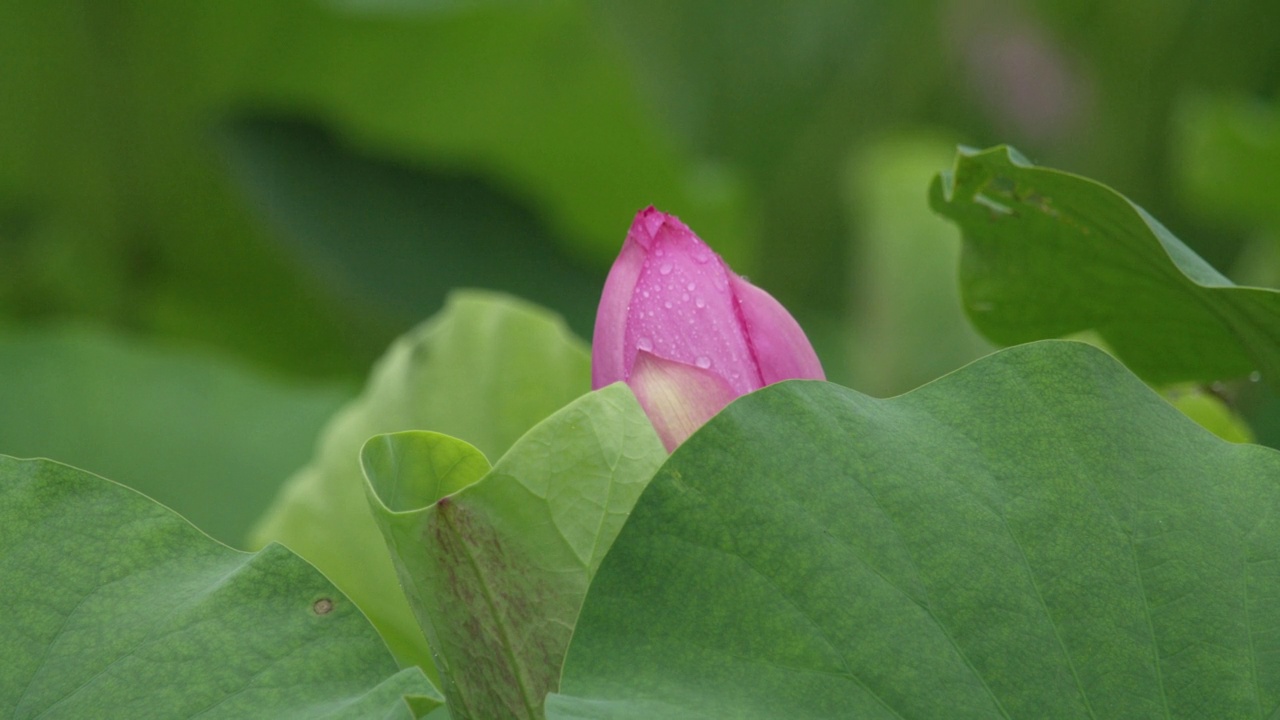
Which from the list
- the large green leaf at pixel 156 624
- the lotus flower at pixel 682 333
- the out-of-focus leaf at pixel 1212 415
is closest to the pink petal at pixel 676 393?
the lotus flower at pixel 682 333

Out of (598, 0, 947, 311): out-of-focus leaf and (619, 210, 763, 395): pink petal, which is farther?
(598, 0, 947, 311): out-of-focus leaf

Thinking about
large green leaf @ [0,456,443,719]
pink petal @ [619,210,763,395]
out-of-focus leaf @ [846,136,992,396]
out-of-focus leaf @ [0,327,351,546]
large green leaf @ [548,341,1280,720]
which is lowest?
out-of-focus leaf @ [0,327,351,546]

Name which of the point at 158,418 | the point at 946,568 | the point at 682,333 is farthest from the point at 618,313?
the point at 158,418

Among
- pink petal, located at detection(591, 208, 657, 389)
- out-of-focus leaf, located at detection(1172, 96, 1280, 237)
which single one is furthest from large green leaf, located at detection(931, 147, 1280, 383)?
out-of-focus leaf, located at detection(1172, 96, 1280, 237)

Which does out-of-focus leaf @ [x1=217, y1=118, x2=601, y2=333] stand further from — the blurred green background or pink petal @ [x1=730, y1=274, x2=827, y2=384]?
pink petal @ [x1=730, y1=274, x2=827, y2=384]

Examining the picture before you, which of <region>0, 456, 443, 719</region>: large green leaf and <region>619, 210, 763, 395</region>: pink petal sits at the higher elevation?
<region>619, 210, 763, 395</region>: pink petal

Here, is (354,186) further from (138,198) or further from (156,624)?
(156,624)

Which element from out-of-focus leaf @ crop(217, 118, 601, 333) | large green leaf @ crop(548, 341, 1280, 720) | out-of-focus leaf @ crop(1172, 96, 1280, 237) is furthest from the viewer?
out-of-focus leaf @ crop(217, 118, 601, 333)

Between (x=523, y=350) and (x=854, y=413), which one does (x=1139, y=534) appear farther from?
(x=523, y=350)
